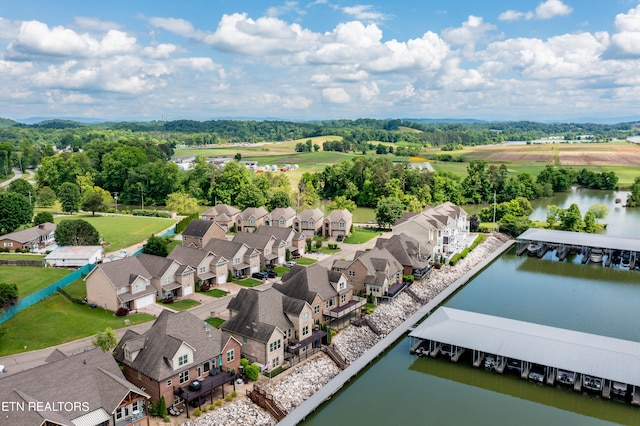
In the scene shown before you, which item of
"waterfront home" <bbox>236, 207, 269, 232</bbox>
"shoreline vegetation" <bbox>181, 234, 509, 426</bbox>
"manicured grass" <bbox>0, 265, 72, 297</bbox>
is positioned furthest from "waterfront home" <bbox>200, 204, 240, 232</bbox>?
"shoreline vegetation" <bbox>181, 234, 509, 426</bbox>

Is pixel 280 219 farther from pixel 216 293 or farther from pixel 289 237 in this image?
pixel 216 293

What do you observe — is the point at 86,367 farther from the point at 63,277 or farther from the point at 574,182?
the point at 574,182

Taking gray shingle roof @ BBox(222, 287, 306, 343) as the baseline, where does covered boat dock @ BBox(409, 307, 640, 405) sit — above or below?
below

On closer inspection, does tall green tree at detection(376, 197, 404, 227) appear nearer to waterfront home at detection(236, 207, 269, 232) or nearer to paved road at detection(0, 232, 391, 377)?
paved road at detection(0, 232, 391, 377)

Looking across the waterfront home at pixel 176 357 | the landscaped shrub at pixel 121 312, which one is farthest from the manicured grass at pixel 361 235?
the waterfront home at pixel 176 357

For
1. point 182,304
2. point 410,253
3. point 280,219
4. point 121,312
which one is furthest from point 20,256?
point 410,253

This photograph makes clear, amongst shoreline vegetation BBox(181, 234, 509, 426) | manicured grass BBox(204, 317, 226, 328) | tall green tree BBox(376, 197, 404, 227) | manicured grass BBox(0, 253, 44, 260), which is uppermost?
tall green tree BBox(376, 197, 404, 227)

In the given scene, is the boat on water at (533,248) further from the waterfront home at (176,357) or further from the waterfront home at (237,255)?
the waterfront home at (176,357)
